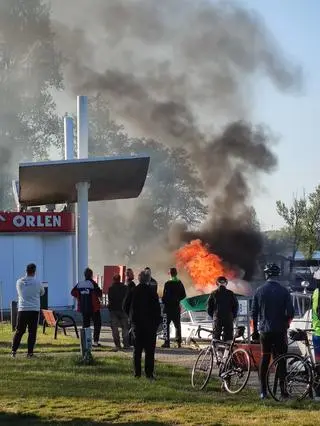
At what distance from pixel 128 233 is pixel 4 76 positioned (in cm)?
1788

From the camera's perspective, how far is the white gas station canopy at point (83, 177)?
2350cm

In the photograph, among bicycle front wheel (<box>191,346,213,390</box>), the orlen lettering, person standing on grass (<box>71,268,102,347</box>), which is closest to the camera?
bicycle front wheel (<box>191,346,213,390</box>)

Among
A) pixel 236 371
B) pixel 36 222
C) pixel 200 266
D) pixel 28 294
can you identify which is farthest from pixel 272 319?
pixel 200 266

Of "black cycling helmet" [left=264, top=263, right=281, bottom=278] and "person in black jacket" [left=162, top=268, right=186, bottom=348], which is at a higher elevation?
"black cycling helmet" [left=264, top=263, right=281, bottom=278]

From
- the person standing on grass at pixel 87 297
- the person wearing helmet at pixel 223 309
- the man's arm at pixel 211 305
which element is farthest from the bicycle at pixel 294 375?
the person standing on grass at pixel 87 297

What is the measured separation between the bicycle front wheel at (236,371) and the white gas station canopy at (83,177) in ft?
43.9

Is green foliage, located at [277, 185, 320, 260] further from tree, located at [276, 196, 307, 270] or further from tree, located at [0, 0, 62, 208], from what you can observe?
tree, located at [0, 0, 62, 208]

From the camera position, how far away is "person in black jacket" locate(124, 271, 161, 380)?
37.5 ft

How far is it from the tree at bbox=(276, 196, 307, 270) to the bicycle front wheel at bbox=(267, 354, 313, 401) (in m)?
37.1

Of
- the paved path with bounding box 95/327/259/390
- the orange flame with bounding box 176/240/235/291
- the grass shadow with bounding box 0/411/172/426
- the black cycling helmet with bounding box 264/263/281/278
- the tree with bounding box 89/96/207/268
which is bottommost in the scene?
the grass shadow with bounding box 0/411/172/426

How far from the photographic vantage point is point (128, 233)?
190ft

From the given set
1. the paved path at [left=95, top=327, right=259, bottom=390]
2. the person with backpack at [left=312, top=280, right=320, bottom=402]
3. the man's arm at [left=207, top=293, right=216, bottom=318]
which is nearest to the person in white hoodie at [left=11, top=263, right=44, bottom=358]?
the paved path at [left=95, top=327, right=259, bottom=390]

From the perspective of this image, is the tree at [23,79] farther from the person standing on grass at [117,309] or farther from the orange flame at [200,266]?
the person standing on grass at [117,309]

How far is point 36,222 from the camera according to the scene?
29172 millimetres
